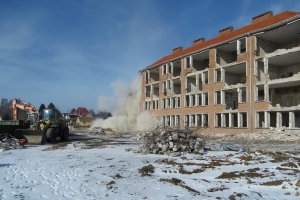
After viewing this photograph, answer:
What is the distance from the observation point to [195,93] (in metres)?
36.6

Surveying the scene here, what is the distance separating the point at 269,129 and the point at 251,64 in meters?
7.32

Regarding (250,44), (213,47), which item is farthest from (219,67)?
(250,44)

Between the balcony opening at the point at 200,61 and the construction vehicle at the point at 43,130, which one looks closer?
the construction vehicle at the point at 43,130

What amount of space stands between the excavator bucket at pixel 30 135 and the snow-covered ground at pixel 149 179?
284 inches

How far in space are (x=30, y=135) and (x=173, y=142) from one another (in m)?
10.8

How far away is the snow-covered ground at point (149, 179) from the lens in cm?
646

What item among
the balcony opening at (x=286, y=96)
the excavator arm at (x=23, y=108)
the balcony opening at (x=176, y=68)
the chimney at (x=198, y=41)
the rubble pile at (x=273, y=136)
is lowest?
the rubble pile at (x=273, y=136)

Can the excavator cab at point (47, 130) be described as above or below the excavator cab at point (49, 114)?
below

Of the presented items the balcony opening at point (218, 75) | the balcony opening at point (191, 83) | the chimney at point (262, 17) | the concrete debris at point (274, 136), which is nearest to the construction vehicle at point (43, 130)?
the concrete debris at point (274, 136)

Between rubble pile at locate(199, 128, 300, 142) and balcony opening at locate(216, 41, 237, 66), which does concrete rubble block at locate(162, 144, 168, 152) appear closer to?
rubble pile at locate(199, 128, 300, 142)

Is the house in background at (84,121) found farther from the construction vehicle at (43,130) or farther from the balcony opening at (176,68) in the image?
the construction vehicle at (43,130)

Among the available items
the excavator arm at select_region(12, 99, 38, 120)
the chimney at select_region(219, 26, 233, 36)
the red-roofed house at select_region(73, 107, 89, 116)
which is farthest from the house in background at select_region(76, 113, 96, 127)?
the chimney at select_region(219, 26, 233, 36)

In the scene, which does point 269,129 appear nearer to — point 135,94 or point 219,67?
point 219,67

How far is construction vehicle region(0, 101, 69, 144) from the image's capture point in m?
18.6
